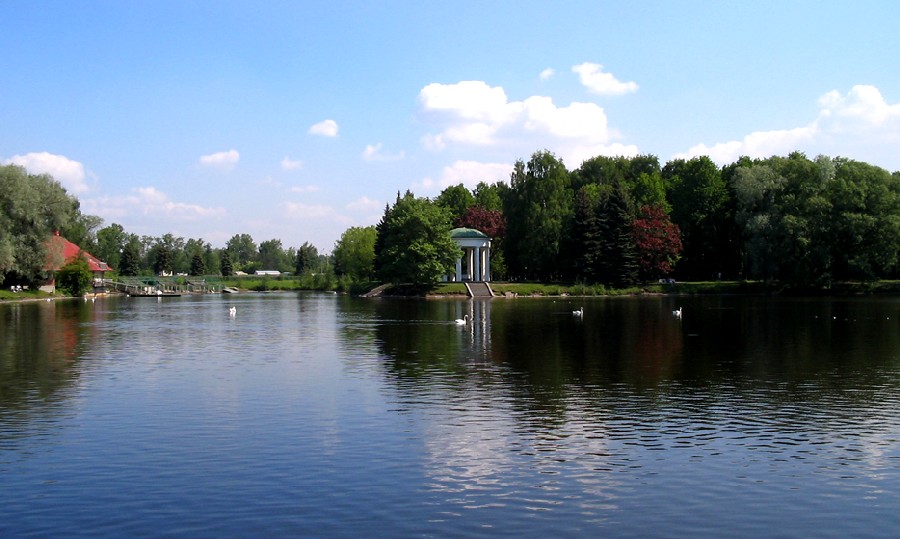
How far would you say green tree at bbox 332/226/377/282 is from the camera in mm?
142375

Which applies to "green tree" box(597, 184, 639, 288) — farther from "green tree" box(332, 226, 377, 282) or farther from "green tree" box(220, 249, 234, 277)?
"green tree" box(220, 249, 234, 277)

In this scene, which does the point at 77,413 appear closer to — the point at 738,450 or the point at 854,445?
the point at 738,450

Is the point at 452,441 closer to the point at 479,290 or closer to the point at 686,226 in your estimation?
the point at 479,290

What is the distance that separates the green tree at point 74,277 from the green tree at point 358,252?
46.4m

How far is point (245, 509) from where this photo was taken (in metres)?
13.9

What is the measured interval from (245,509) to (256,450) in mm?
4322

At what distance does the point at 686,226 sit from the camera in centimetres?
12281

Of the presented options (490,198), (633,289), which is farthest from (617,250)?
(490,198)

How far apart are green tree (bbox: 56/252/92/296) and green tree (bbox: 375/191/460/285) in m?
39.9

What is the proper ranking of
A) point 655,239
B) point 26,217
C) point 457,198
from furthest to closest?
1. point 457,198
2. point 655,239
3. point 26,217

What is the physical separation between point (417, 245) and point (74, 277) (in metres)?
46.1

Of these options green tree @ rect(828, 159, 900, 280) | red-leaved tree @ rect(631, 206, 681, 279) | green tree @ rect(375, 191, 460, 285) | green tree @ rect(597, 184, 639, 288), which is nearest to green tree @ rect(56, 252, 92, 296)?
green tree @ rect(375, 191, 460, 285)

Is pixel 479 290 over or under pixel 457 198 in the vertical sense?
under

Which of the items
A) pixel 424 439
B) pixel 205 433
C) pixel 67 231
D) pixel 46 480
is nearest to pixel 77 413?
pixel 205 433
